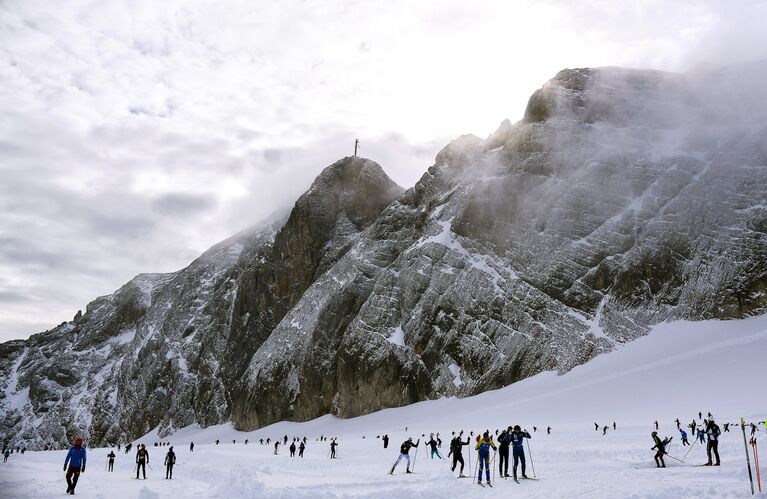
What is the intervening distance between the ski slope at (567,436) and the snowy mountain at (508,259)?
15.6 ft

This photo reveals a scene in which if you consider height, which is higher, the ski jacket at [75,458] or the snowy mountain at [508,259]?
the snowy mountain at [508,259]

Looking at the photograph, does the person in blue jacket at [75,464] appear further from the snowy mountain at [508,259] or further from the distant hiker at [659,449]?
the snowy mountain at [508,259]

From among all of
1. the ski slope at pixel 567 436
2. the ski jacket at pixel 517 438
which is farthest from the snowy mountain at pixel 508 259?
the ski jacket at pixel 517 438

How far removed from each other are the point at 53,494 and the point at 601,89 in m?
116

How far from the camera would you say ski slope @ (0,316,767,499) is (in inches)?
763

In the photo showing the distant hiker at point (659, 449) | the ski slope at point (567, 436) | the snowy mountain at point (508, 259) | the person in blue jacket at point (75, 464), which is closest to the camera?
the person in blue jacket at point (75, 464)

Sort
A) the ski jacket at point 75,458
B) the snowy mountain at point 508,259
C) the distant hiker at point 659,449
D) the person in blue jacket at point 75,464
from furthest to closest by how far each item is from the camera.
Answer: the snowy mountain at point 508,259 < the distant hiker at point 659,449 < the ski jacket at point 75,458 < the person in blue jacket at point 75,464

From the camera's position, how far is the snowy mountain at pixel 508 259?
9212cm

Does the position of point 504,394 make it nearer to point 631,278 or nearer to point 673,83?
point 631,278

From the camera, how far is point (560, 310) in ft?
308

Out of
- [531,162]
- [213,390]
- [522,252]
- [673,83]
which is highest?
[673,83]

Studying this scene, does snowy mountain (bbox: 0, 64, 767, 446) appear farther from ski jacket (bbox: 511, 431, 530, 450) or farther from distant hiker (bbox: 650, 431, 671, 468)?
ski jacket (bbox: 511, 431, 530, 450)

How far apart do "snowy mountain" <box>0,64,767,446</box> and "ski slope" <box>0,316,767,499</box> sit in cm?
474

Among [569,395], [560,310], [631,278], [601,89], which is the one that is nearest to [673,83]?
[601,89]
